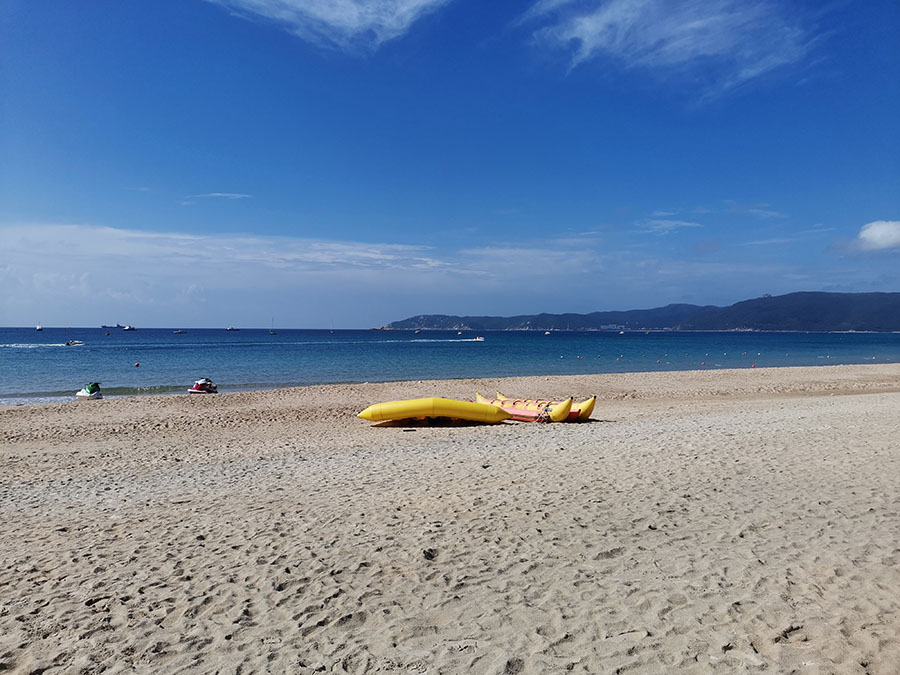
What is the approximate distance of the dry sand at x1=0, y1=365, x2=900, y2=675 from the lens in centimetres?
353

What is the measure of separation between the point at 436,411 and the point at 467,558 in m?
8.14

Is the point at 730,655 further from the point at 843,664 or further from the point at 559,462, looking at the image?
the point at 559,462

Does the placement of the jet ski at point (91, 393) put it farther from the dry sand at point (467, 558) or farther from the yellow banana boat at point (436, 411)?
the yellow banana boat at point (436, 411)

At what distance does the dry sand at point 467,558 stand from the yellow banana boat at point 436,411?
2.68 m

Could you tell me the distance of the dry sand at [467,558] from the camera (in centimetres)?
353

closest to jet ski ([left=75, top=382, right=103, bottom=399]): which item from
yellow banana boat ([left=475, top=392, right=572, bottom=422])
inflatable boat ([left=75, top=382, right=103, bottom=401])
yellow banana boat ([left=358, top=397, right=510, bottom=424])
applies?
inflatable boat ([left=75, top=382, right=103, bottom=401])

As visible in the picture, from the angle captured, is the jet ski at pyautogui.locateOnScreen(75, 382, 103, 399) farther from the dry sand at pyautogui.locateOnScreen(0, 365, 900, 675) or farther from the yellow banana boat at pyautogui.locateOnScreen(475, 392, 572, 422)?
the yellow banana boat at pyautogui.locateOnScreen(475, 392, 572, 422)

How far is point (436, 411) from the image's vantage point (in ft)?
42.7

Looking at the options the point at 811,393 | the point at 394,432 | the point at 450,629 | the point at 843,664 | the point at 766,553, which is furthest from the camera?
the point at 811,393

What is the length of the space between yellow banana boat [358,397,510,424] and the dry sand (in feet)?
8.80

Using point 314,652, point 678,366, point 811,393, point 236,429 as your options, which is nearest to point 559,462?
point 314,652

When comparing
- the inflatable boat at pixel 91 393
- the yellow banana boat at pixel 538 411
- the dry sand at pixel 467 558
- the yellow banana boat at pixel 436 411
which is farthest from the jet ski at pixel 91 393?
the yellow banana boat at pixel 538 411

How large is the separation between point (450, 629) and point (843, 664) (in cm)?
233

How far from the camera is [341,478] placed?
802cm
